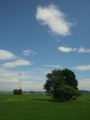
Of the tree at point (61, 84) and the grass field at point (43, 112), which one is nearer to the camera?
the grass field at point (43, 112)

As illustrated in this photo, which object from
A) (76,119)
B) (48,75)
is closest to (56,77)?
(48,75)

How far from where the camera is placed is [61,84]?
268 feet

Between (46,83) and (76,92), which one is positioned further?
(46,83)

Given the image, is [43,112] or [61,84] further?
[61,84]

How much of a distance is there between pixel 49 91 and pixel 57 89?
587 centimetres

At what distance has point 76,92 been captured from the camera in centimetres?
7900

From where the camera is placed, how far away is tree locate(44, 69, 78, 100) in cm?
7844

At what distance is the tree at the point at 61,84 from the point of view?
257 feet

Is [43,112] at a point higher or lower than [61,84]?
lower

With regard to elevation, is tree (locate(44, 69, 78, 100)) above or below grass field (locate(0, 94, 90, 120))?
above

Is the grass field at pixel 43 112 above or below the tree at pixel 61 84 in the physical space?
below

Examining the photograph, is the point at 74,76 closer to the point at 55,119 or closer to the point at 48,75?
the point at 48,75

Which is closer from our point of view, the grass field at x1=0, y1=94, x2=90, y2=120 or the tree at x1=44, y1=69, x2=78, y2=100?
the grass field at x1=0, y1=94, x2=90, y2=120

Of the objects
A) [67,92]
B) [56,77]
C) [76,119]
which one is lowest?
[76,119]
